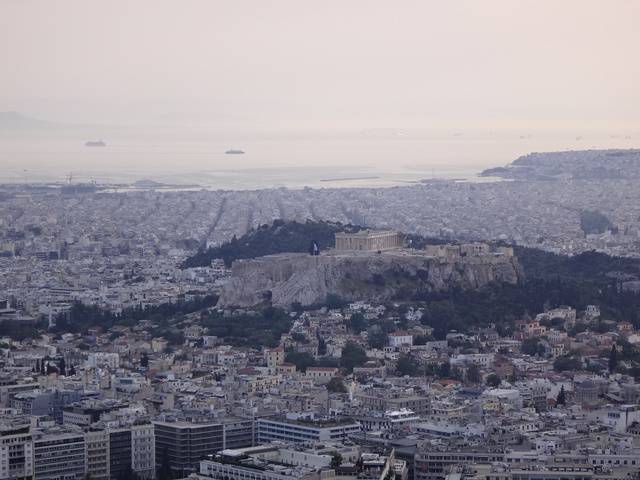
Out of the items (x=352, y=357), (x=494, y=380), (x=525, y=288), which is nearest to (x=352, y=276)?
(x=525, y=288)

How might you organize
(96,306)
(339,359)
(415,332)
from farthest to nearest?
1. (96,306)
2. (415,332)
3. (339,359)

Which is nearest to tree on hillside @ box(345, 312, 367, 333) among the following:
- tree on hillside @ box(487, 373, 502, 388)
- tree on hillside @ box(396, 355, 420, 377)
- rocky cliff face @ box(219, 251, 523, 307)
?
rocky cliff face @ box(219, 251, 523, 307)

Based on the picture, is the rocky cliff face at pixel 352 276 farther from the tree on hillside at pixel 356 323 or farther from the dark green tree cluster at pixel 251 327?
the tree on hillside at pixel 356 323

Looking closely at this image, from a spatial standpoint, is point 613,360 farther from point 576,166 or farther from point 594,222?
point 576,166

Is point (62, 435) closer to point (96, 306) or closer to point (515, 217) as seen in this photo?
point (96, 306)

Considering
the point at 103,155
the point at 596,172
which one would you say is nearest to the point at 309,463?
the point at 596,172

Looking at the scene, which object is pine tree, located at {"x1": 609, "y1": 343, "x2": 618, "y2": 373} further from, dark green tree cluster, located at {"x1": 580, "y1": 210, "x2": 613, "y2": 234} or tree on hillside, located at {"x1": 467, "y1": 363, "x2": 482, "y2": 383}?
dark green tree cluster, located at {"x1": 580, "y1": 210, "x2": 613, "y2": 234}
